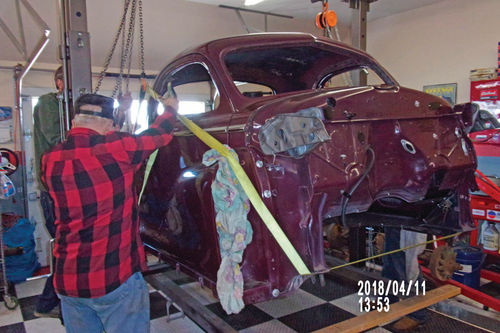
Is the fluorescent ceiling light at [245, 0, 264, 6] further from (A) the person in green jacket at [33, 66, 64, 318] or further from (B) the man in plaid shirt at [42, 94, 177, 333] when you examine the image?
(B) the man in plaid shirt at [42, 94, 177, 333]

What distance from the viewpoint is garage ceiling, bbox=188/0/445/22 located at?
828 cm

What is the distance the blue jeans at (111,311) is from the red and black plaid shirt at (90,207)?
0.18 feet

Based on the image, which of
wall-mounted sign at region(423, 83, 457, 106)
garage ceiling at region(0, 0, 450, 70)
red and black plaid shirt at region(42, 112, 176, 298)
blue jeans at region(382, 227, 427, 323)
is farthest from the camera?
wall-mounted sign at region(423, 83, 457, 106)

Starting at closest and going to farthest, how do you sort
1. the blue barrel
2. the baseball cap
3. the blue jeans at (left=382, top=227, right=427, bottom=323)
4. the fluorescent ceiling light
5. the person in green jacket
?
the baseball cap, the blue jeans at (left=382, top=227, right=427, bottom=323), the person in green jacket, the blue barrel, the fluorescent ceiling light

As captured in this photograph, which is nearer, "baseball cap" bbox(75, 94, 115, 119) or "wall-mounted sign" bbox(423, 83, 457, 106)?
"baseball cap" bbox(75, 94, 115, 119)

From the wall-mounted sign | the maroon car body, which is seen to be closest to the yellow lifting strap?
the maroon car body

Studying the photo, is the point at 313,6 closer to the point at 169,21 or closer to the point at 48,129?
the point at 169,21

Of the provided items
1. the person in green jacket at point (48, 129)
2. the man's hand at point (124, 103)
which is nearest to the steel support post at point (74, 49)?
the man's hand at point (124, 103)

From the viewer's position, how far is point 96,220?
1.96 metres

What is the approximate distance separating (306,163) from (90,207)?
107 centimetres

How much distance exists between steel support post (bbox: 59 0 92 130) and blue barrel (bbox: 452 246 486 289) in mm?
3632

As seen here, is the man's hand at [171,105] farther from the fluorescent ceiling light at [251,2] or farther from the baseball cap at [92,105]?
the fluorescent ceiling light at [251,2]

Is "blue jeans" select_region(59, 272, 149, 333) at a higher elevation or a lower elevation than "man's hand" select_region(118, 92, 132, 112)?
lower

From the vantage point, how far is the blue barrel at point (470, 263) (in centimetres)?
390
